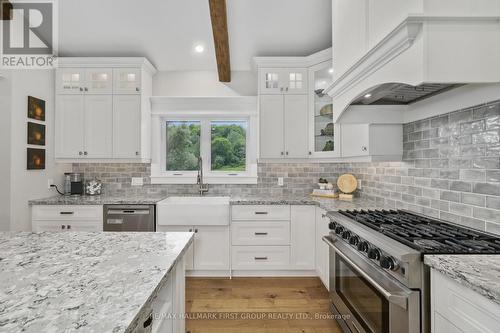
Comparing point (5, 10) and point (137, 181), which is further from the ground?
point (5, 10)

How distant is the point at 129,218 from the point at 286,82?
7.57 ft

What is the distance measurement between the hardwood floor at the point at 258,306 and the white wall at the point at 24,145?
6.11ft

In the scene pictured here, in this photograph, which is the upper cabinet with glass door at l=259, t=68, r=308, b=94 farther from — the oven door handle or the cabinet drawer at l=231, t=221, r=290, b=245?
the oven door handle

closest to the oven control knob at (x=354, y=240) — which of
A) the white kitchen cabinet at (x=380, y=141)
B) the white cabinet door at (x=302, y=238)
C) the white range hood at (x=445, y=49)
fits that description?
the white kitchen cabinet at (x=380, y=141)

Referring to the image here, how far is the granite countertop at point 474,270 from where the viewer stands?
0.82m

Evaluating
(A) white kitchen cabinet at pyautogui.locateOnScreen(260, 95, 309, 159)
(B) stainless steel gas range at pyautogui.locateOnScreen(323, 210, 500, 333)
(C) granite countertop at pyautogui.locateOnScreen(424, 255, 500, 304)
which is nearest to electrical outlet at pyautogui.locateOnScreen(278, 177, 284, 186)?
(A) white kitchen cabinet at pyautogui.locateOnScreen(260, 95, 309, 159)

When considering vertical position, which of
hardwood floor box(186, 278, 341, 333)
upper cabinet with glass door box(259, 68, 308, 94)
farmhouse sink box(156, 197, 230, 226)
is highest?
upper cabinet with glass door box(259, 68, 308, 94)

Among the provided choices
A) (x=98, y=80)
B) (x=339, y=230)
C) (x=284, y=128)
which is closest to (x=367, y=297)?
(x=339, y=230)

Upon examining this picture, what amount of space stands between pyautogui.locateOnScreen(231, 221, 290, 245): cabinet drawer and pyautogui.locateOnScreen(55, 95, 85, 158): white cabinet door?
81.1 inches

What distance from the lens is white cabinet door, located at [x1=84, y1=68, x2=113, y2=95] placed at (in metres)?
3.01

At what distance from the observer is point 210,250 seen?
2.76 m

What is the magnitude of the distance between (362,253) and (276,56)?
244 centimetres

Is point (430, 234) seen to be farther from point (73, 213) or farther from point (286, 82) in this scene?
point (73, 213)

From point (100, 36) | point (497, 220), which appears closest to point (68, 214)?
point (100, 36)
